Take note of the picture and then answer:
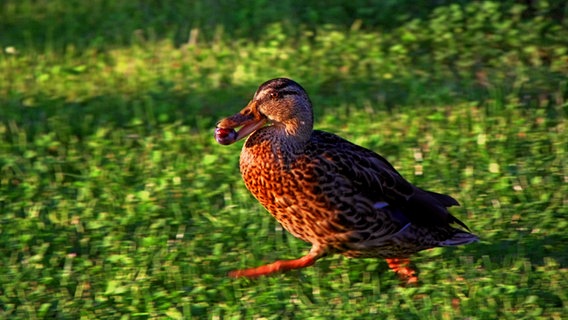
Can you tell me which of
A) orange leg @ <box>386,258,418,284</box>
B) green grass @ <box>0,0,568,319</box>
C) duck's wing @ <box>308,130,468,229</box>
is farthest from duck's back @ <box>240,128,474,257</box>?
green grass @ <box>0,0,568,319</box>

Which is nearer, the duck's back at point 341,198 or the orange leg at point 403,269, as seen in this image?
the duck's back at point 341,198

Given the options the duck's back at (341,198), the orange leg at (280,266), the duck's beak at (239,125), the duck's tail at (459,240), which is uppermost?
the duck's beak at (239,125)

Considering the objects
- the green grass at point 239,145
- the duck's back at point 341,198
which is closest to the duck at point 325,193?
the duck's back at point 341,198

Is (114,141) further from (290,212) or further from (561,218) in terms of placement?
(561,218)

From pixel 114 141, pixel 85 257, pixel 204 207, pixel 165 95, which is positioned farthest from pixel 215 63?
pixel 85 257

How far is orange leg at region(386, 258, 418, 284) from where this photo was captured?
226 inches

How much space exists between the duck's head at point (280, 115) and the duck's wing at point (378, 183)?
0.36ft

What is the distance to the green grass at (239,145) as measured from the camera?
5.68m

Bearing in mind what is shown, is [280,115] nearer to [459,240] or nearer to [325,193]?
[325,193]

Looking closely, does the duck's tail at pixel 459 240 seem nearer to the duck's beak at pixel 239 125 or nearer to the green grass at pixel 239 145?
the green grass at pixel 239 145

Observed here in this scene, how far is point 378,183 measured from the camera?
5680 millimetres

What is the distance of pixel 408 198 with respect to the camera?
5789mm

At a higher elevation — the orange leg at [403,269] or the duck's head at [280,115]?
the duck's head at [280,115]

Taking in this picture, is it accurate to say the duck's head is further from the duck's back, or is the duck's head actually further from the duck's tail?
the duck's tail
